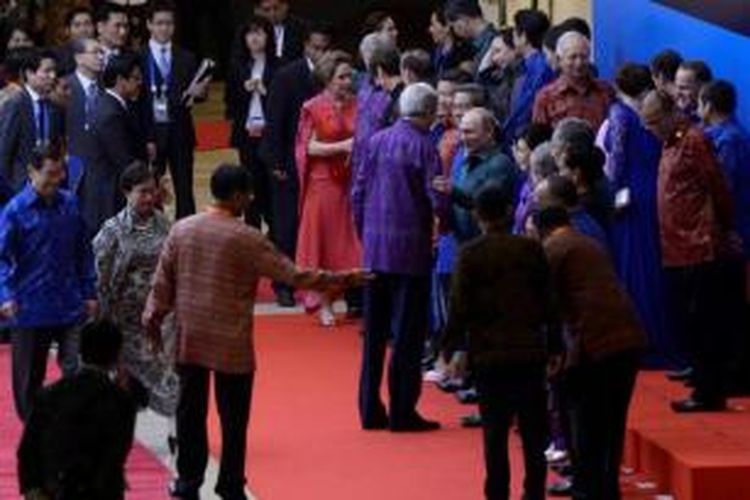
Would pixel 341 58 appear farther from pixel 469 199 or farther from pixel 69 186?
pixel 469 199

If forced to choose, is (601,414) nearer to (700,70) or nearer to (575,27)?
(700,70)

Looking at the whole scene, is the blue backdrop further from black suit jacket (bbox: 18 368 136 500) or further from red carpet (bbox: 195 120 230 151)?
red carpet (bbox: 195 120 230 151)

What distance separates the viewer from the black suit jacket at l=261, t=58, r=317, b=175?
1909 cm

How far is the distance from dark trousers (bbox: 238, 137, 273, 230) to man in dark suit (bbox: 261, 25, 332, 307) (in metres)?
0.68

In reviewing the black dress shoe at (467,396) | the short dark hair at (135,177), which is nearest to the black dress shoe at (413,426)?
the black dress shoe at (467,396)

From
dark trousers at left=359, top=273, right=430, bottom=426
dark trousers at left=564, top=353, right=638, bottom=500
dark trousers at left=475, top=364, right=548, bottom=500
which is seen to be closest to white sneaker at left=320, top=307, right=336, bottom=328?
dark trousers at left=359, top=273, right=430, bottom=426

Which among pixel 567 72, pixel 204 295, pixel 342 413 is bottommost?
pixel 342 413

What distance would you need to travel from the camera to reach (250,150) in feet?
67.2

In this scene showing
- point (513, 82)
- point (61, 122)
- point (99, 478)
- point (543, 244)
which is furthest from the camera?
point (61, 122)

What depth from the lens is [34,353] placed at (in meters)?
14.5

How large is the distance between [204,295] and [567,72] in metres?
3.98

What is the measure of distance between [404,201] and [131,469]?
85.3 inches

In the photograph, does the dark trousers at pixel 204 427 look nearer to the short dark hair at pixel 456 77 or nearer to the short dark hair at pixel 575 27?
the short dark hair at pixel 456 77

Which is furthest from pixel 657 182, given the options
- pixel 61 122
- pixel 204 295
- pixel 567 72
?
pixel 61 122
